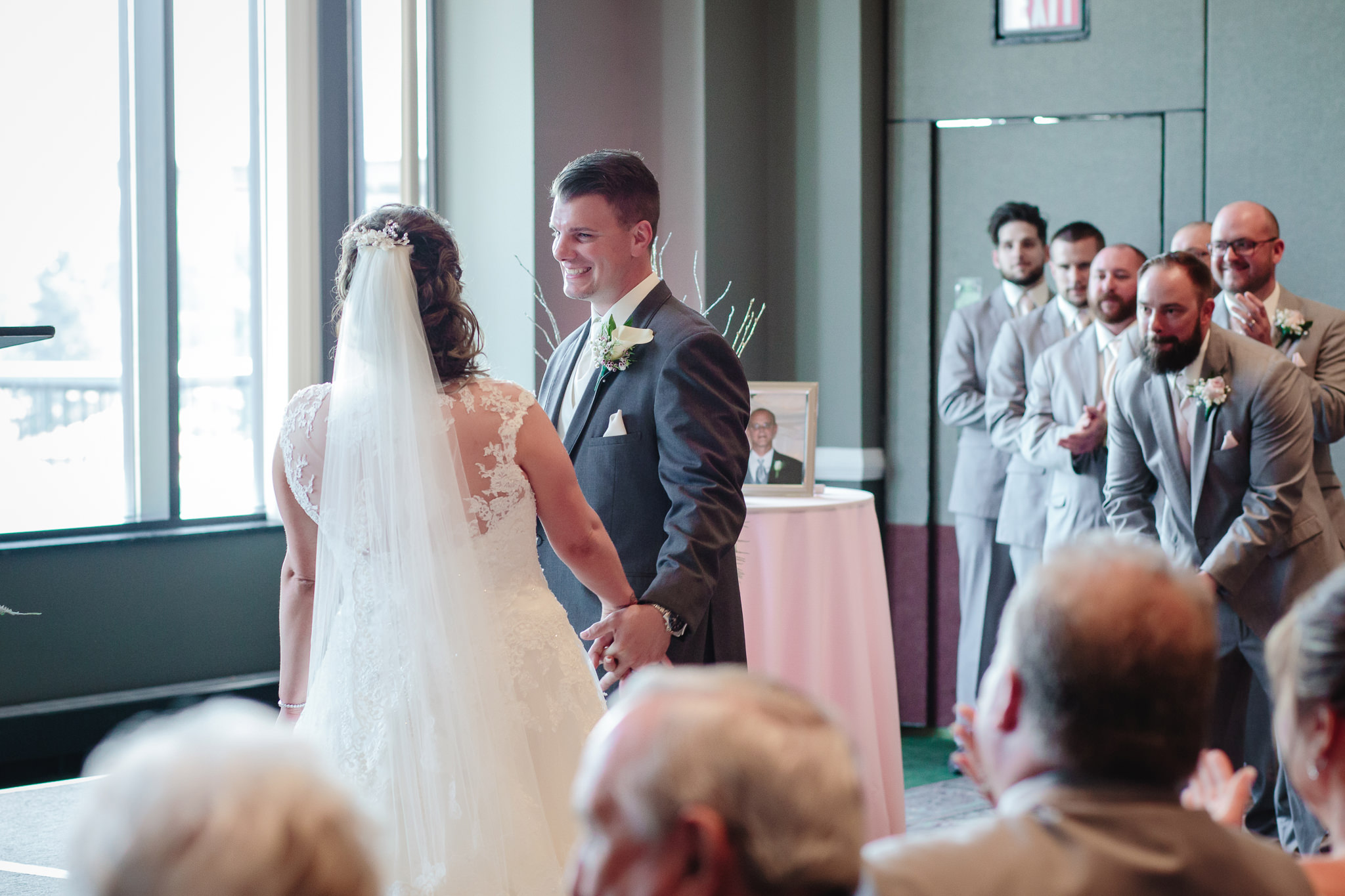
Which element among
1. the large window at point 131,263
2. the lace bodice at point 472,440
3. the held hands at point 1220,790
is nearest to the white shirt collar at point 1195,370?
the lace bodice at point 472,440

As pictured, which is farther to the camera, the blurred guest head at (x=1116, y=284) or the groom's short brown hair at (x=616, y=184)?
the blurred guest head at (x=1116, y=284)

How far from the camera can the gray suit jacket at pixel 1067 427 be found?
4.44 metres

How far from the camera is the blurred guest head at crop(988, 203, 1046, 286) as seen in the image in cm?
507

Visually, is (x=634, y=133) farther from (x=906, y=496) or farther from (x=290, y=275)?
(x=906, y=496)

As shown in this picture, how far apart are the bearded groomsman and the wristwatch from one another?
2.61 metres

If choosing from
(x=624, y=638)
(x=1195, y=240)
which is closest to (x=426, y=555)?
(x=624, y=638)

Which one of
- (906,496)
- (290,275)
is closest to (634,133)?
(290,275)

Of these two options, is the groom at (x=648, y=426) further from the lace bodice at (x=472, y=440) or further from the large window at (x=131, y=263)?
the large window at (x=131, y=263)

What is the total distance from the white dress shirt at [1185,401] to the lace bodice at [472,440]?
7.71ft

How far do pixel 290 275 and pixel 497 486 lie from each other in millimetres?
2744

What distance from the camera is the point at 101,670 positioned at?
13.9 feet

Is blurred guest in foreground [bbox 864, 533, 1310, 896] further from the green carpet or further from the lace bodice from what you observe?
the green carpet

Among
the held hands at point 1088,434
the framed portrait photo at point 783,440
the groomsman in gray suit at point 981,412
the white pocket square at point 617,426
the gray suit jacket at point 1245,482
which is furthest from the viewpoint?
the groomsman in gray suit at point 981,412

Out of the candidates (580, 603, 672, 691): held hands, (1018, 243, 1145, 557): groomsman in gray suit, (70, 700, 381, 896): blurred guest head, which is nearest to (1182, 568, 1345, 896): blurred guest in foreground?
(70, 700, 381, 896): blurred guest head
